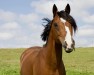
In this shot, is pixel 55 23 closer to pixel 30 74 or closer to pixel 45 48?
pixel 45 48

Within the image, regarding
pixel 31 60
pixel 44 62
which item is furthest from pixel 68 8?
pixel 31 60

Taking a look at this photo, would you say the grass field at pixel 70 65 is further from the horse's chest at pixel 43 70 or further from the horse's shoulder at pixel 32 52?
the horse's chest at pixel 43 70

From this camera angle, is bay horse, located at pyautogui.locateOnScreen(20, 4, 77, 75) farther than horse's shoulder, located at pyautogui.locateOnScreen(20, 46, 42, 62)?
No

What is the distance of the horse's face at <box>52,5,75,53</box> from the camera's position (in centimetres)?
684

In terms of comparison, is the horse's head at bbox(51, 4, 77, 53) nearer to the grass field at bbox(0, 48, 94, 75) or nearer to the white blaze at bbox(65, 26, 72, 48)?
the white blaze at bbox(65, 26, 72, 48)

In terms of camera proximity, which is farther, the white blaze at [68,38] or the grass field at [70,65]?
the grass field at [70,65]

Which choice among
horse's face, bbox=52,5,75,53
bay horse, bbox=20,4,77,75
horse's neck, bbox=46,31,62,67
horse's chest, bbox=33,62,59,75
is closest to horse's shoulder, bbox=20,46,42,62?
bay horse, bbox=20,4,77,75

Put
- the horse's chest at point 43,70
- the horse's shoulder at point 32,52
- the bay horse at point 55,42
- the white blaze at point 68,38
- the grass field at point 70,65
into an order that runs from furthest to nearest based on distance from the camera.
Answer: the grass field at point 70,65
the horse's shoulder at point 32,52
the horse's chest at point 43,70
the bay horse at point 55,42
the white blaze at point 68,38

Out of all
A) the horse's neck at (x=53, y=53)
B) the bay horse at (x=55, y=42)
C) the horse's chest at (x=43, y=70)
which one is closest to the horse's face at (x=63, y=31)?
the bay horse at (x=55, y=42)

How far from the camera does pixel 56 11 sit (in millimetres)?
7957

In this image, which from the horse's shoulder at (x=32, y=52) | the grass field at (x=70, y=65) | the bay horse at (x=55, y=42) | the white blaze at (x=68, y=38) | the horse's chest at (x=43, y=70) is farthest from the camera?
the grass field at (x=70, y=65)

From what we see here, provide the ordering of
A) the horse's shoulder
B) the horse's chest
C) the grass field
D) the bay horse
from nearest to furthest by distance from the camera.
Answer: the bay horse
the horse's chest
the horse's shoulder
the grass field

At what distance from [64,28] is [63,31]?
0.09m

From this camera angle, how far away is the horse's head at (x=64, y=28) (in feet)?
22.6
